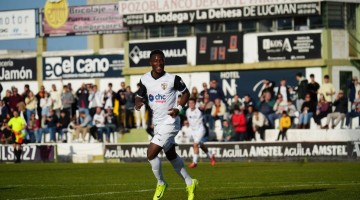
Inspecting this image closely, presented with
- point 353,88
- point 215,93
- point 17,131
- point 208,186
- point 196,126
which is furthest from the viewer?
point 17,131

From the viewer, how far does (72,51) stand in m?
50.6

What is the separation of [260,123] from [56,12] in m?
18.1

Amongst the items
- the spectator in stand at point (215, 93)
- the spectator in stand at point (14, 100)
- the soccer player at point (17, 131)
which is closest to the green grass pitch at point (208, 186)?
the spectator in stand at point (215, 93)

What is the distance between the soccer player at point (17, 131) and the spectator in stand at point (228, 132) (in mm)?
8734

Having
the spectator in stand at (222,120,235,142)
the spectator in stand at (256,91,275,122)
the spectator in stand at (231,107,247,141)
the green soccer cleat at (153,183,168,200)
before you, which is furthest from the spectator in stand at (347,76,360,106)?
the green soccer cleat at (153,183,168,200)

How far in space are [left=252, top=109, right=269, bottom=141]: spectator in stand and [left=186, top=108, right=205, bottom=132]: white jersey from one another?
489 cm

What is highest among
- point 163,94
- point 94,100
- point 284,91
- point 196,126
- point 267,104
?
point 163,94

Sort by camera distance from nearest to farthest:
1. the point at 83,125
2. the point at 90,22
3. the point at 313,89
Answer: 1. the point at 313,89
2. the point at 83,125
3. the point at 90,22

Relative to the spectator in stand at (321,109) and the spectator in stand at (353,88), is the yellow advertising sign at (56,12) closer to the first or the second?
the spectator in stand at (321,109)

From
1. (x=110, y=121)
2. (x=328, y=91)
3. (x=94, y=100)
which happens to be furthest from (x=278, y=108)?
(x=94, y=100)

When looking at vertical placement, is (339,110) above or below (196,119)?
above

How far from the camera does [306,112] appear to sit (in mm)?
35781

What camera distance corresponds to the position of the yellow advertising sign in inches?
2004

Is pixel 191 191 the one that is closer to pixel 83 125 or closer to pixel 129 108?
pixel 129 108
